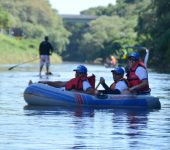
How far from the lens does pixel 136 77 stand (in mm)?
23719

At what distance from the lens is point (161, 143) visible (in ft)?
53.1

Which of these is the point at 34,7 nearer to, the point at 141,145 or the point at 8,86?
the point at 8,86

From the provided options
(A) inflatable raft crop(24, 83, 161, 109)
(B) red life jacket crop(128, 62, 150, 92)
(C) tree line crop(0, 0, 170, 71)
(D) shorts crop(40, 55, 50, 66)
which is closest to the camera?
(A) inflatable raft crop(24, 83, 161, 109)

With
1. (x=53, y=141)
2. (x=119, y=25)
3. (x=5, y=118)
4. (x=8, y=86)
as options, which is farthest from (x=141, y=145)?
(x=119, y=25)

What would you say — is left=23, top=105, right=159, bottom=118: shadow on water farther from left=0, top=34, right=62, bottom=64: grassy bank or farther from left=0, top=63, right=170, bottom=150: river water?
left=0, top=34, right=62, bottom=64: grassy bank

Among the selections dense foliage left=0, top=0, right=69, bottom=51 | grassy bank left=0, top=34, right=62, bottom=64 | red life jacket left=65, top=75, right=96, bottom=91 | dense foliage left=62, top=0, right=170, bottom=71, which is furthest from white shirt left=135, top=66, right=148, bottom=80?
dense foliage left=0, top=0, right=69, bottom=51

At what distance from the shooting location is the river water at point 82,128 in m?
15.9

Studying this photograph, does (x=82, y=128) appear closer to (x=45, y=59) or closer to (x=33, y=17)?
(x=45, y=59)

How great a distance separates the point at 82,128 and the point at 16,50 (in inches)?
3964

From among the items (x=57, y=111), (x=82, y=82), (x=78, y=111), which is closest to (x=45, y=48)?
(x=82, y=82)

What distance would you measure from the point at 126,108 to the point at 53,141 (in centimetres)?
753

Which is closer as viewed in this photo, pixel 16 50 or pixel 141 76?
pixel 141 76

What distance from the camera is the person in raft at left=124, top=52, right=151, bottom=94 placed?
23.6 metres

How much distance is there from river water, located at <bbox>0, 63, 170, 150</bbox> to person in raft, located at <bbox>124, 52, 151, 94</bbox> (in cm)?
68
